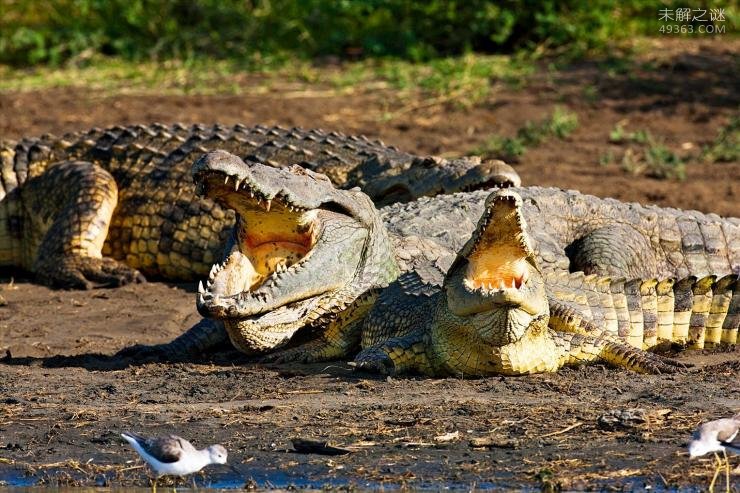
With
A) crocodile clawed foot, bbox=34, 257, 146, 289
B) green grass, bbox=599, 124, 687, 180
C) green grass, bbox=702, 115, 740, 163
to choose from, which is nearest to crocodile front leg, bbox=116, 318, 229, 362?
crocodile clawed foot, bbox=34, 257, 146, 289

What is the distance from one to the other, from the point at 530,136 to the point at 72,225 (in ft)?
13.7

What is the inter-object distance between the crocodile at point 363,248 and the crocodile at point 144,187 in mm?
1090

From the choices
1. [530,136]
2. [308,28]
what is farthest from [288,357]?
[308,28]

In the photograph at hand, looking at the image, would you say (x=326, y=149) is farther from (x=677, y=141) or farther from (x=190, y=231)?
(x=677, y=141)

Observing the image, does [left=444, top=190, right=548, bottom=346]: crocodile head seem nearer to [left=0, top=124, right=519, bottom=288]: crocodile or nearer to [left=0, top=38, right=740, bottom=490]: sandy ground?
[left=0, top=38, right=740, bottom=490]: sandy ground

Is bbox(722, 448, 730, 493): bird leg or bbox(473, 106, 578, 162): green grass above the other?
bbox(722, 448, 730, 493): bird leg

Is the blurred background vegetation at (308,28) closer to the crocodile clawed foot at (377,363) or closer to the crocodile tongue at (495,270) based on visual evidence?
the crocodile clawed foot at (377,363)

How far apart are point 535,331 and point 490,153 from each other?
573 cm

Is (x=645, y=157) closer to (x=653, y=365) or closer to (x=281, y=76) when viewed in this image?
(x=281, y=76)

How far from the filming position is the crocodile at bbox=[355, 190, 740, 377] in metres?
5.50

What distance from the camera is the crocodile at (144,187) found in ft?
29.6

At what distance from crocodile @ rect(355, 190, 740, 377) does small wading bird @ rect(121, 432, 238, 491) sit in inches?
55.5

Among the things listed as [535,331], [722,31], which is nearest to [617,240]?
[535,331]

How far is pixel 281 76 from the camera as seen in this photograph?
13977 mm
